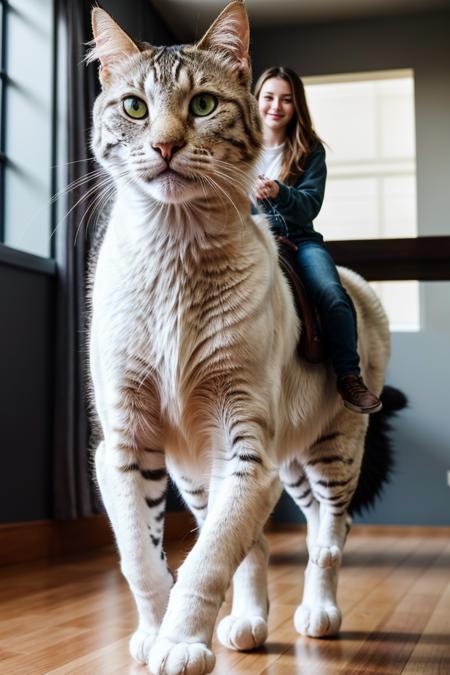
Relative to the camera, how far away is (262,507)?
5.21 feet

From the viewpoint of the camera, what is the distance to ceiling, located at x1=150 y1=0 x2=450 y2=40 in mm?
5783

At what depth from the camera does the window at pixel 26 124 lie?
13.7ft

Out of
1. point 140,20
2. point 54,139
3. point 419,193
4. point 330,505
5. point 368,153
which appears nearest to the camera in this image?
point 330,505

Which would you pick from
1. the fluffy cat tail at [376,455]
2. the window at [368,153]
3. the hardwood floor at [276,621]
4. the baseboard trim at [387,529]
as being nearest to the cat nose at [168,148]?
the hardwood floor at [276,621]

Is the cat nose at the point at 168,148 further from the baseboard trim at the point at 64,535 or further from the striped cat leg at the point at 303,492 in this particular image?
the baseboard trim at the point at 64,535

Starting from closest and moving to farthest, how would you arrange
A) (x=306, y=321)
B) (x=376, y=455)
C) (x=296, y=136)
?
(x=306, y=321) → (x=296, y=136) → (x=376, y=455)

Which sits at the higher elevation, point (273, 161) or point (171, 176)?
point (273, 161)

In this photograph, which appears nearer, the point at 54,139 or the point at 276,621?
the point at 276,621

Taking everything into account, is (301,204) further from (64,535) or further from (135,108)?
(64,535)

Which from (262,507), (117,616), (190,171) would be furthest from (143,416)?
(117,616)

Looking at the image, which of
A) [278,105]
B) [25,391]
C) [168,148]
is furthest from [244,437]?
[25,391]

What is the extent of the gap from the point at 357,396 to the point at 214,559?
0.76 m

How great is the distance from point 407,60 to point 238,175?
4.87 m

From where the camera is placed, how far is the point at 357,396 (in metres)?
2.13
